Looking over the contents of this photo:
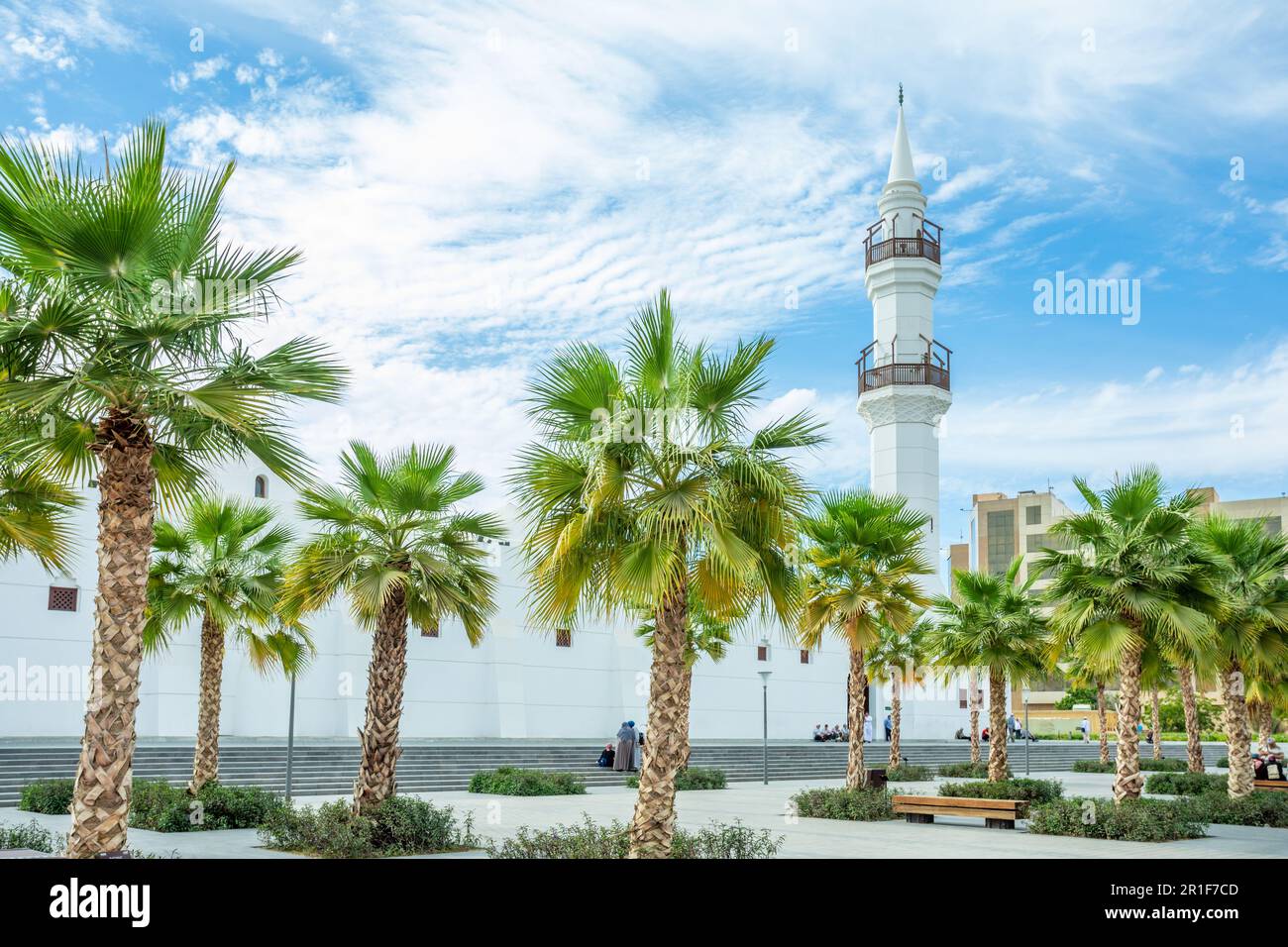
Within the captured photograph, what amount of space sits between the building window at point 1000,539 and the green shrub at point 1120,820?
3743 inches

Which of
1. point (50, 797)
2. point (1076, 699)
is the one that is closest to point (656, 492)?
point (50, 797)

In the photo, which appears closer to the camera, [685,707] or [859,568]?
[685,707]

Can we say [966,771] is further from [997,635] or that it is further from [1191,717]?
[997,635]

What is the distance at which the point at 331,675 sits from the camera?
3550cm

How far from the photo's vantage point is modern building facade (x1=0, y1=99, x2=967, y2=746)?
97.9 feet

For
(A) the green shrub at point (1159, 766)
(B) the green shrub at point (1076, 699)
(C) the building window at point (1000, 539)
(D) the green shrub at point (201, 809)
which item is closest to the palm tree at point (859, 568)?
(D) the green shrub at point (201, 809)

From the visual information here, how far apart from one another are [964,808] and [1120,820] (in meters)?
2.92

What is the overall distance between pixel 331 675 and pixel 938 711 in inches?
1192

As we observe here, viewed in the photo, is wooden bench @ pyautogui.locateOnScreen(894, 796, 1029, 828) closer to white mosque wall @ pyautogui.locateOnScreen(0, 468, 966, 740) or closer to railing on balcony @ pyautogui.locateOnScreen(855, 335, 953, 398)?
white mosque wall @ pyautogui.locateOnScreen(0, 468, 966, 740)

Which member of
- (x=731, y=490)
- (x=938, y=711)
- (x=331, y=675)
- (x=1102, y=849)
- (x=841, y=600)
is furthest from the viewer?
(x=938, y=711)

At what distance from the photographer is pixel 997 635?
2606cm

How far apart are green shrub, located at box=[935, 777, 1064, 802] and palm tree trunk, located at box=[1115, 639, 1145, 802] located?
474cm
